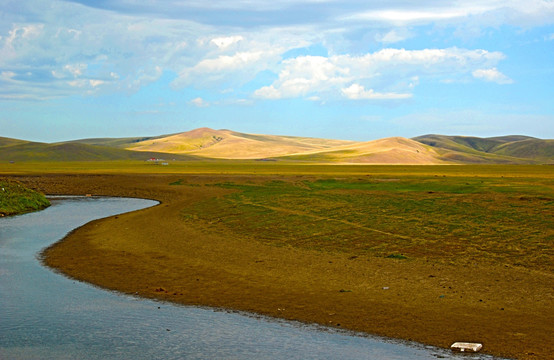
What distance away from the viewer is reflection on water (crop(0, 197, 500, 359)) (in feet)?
38.1

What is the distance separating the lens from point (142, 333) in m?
12.9

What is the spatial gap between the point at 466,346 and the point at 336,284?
19.2ft

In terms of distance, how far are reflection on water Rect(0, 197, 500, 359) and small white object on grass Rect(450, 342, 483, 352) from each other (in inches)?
9.6

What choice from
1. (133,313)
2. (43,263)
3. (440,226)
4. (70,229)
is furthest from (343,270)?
(70,229)

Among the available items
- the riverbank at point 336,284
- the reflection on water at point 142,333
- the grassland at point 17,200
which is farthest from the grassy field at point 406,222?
the grassland at point 17,200

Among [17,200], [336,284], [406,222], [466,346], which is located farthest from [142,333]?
[17,200]

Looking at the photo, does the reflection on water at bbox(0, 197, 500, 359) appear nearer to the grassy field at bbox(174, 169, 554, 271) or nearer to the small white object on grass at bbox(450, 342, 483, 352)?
the small white object on grass at bbox(450, 342, 483, 352)

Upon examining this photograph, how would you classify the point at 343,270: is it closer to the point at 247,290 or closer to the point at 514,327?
the point at 247,290

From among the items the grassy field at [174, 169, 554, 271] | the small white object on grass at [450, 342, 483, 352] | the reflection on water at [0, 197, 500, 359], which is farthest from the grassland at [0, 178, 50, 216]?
the small white object on grass at [450, 342, 483, 352]

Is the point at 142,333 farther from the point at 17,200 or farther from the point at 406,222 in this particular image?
the point at 17,200

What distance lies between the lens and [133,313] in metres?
14.3

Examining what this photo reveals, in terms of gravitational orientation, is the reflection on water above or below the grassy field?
below

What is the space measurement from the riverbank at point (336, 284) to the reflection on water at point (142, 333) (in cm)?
76

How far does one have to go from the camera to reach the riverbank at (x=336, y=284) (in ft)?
42.2
